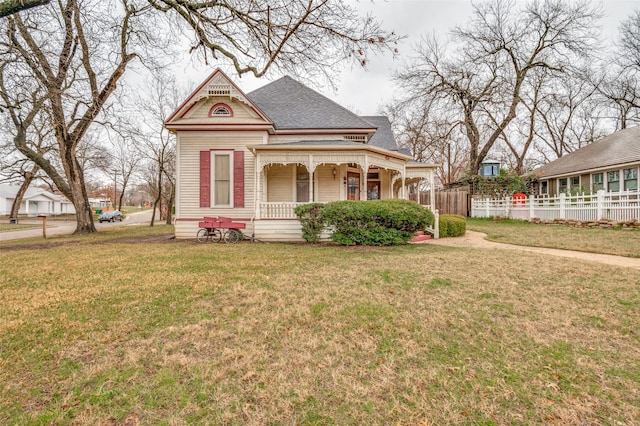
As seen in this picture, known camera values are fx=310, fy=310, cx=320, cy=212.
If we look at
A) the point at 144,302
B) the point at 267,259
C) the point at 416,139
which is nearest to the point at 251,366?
the point at 144,302

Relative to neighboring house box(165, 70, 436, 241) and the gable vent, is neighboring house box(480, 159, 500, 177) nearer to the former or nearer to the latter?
neighboring house box(165, 70, 436, 241)

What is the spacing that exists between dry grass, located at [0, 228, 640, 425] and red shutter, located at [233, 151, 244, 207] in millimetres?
6358

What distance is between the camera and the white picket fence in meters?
12.4

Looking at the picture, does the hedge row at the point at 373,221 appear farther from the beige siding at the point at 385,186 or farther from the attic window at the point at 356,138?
the beige siding at the point at 385,186

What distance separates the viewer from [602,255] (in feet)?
25.6

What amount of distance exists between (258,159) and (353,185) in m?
4.72

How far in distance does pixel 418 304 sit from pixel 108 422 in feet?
11.7

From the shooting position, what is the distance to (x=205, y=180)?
1200cm

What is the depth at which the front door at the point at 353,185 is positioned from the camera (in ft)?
45.0

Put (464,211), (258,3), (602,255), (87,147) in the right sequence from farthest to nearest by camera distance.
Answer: (87,147) < (464,211) < (602,255) < (258,3)

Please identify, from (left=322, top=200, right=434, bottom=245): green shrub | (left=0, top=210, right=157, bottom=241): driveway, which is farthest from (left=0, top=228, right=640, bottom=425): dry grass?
(left=0, top=210, right=157, bottom=241): driveway

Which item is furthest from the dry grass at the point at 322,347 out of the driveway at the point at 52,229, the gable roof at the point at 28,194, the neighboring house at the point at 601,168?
the gable roof at the point at 28,194

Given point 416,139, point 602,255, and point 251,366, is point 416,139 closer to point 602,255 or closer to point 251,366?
point 602,255

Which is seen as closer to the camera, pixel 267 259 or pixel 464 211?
pixel 267 259
